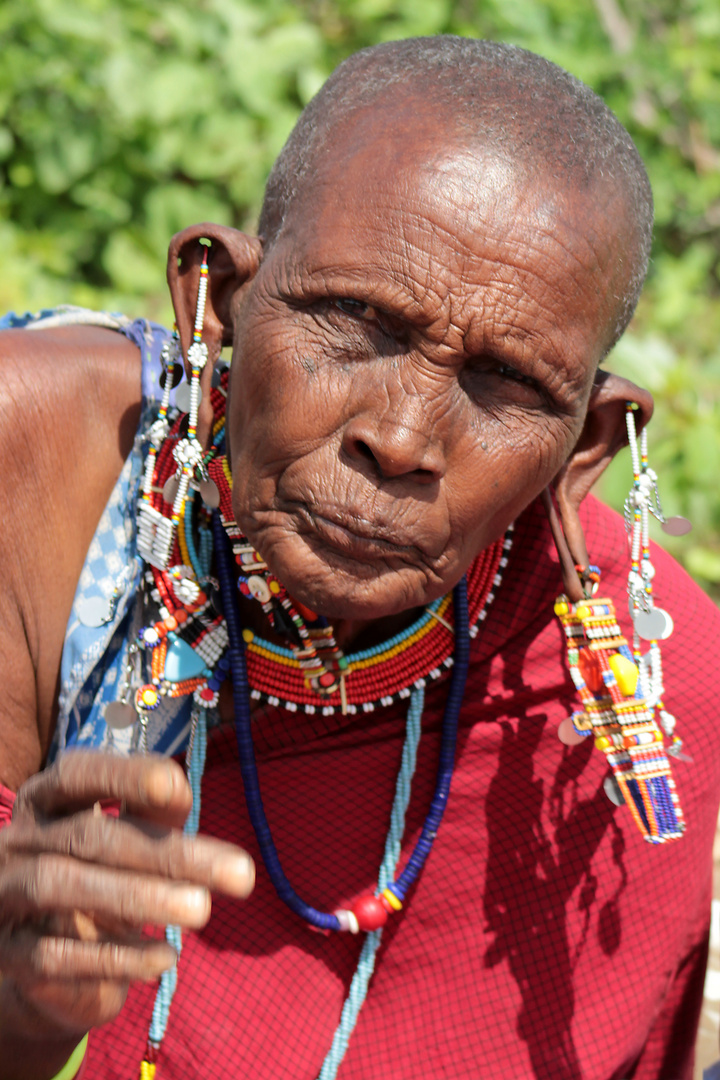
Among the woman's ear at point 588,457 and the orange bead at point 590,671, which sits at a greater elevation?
the woman's ear at point 588,457

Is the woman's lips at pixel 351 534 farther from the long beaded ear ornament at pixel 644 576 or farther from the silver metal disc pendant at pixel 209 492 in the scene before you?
the long beaded ear ornament at pixel 644 576

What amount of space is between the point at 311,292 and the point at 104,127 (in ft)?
11.5

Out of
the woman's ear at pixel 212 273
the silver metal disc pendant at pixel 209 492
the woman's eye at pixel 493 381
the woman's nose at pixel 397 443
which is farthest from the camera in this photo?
the silver metal disc pendant at pixel 209 492

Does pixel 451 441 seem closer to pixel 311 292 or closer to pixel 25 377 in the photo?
pixel 311 292

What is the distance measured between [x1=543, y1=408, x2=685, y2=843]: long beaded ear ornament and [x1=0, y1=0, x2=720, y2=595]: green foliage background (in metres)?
2.27

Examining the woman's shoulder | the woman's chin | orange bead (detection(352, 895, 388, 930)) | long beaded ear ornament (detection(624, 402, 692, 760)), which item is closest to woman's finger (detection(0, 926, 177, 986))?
the woman's chin

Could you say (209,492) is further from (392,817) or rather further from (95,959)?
(95,959)

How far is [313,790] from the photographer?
2174mm

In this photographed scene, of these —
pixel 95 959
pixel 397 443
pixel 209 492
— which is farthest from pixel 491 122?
pixel 95 959

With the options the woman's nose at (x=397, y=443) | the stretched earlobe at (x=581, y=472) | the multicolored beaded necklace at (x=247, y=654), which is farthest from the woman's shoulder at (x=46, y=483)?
the stretched earlobe at (x=581, y=472)

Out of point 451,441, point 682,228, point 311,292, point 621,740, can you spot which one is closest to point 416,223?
point 311,292

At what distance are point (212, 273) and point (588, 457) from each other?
790 mm

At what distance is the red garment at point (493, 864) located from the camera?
2168 millimetres

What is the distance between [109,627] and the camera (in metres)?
1.97
